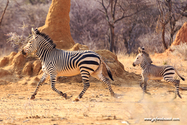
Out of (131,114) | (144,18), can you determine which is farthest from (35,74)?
(144,18)

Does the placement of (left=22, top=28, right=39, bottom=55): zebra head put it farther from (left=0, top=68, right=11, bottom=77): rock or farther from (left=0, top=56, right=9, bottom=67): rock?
(left=0, top=56, right=9, bottom=67): rock

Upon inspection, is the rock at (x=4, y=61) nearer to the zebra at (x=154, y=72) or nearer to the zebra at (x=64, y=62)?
the zebra at (x=64, y=62)

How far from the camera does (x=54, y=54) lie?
7395 millimetres

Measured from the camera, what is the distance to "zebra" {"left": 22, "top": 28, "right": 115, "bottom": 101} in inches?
274

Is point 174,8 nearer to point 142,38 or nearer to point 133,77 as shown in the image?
point 142,38

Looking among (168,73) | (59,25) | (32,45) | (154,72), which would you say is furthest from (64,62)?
(59,25)

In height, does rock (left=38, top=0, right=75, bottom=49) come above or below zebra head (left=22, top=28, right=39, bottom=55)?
above

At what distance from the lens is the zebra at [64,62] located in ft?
22.8

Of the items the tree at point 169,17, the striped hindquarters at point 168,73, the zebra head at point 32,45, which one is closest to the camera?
the striped hindquarters at point 168,73

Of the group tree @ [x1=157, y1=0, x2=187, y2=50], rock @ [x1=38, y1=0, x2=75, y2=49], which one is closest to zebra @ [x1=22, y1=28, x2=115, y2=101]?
rock @ [x1=38, y1=0, x2=75, y2=49]

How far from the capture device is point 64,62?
7.18 m

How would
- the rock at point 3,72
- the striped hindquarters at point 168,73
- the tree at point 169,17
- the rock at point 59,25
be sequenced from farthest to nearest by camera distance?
the tree at point 169,17 < the rock at point 59,25 < the rock at point 3,72 < the striped hindquarters at point 168,73

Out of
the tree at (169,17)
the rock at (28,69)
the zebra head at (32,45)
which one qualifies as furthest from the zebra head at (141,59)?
the tree at (169,17)

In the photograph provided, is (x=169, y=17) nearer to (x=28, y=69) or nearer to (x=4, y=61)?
(x=28, y=69)
